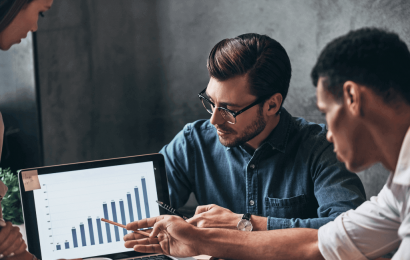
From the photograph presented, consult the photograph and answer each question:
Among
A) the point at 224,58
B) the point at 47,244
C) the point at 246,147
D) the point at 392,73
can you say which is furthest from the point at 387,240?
the point at 47,244

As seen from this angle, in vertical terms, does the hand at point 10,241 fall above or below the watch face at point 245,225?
above

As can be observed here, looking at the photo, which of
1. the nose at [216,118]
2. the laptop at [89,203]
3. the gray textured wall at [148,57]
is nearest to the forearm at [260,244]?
the laptop at [89,203]

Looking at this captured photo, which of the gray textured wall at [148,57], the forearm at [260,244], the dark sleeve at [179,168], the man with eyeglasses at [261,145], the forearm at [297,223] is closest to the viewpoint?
the forearm at [260,244]

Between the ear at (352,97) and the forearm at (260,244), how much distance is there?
1.44 feet

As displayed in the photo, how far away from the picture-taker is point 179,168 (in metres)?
1.48

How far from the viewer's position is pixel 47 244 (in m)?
1.04

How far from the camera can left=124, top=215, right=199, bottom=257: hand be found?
1.01m

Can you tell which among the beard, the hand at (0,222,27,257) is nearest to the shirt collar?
the beard

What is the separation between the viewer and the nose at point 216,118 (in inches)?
51.6

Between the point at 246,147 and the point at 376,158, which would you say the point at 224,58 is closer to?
the point at 246,147

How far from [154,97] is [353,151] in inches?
73.4

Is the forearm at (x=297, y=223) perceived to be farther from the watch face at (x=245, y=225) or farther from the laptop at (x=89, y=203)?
the laptop at (x=89, y=203)

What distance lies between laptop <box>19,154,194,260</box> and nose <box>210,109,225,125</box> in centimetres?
26

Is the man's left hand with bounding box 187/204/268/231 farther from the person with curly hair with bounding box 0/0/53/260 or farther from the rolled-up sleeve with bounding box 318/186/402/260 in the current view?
the person with curly hair with bounding box 0/0/53/260
